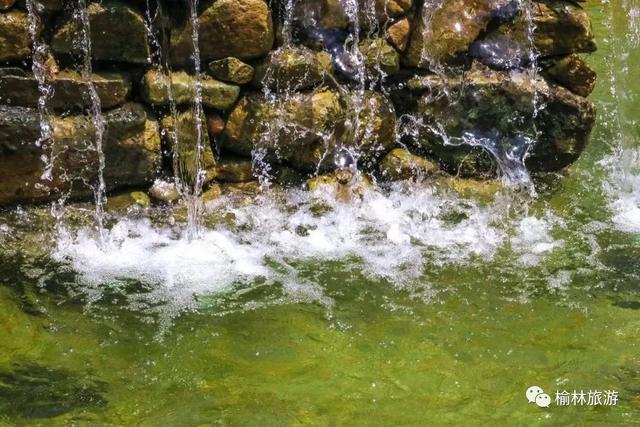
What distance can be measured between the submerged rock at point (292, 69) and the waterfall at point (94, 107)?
37.4 inches

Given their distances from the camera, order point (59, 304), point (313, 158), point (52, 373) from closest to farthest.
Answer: point (52, 373) < point (59, 304) < point (313, 158)

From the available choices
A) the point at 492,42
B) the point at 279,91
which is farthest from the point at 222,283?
the point at 492,42

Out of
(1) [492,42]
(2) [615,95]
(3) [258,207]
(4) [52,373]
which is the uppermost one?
(1) [492,42]

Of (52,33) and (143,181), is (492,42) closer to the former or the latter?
(143,181)

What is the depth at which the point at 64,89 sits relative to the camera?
4.41 m

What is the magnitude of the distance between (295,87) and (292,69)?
12 centimetres

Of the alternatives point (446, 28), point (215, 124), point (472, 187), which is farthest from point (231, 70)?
point (472, 187)

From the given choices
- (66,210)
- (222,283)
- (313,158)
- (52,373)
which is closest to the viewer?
(52,373)

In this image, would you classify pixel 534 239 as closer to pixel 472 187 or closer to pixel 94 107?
pixel 472 187

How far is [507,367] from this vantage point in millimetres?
3473

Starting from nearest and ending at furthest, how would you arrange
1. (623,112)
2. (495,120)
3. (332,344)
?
(332,344) → (495,120) → (623,112)

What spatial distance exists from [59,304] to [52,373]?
0.56 m

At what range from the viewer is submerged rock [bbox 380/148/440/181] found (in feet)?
17.1

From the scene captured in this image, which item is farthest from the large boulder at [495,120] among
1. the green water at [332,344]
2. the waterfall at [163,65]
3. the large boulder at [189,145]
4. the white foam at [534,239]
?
the waterfall at [163,65]
